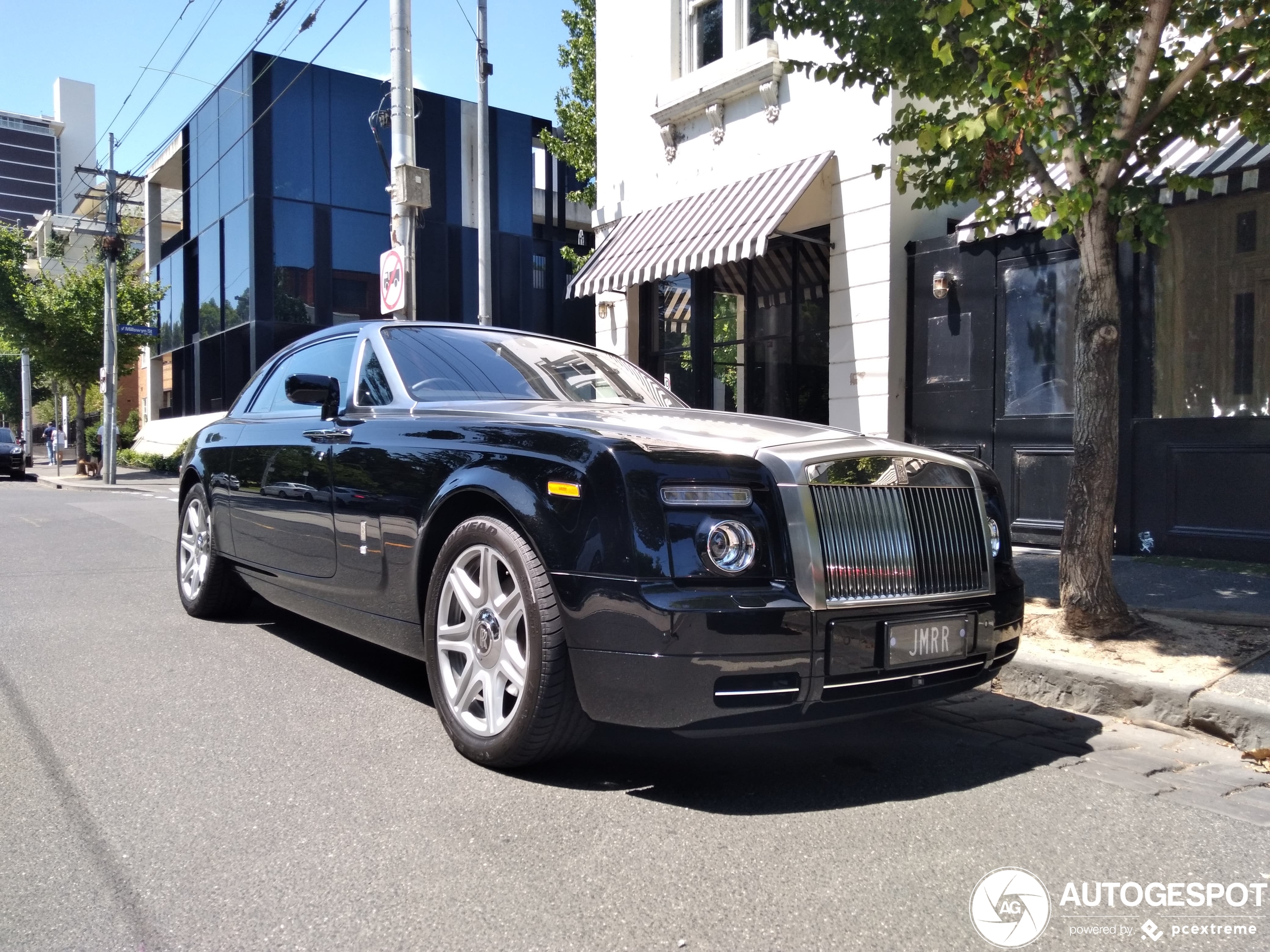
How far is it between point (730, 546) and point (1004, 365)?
21.7 feet

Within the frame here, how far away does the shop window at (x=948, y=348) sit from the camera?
905 centimetres

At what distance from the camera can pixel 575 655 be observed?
307cm

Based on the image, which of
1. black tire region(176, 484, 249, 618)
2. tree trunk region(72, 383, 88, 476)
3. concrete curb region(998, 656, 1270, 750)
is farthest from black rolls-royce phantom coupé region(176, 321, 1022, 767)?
tree trunk region(72, 383, 88, 476)

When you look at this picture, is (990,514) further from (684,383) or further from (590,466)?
(684,383)

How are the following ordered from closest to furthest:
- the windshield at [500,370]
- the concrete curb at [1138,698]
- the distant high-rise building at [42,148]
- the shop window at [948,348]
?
the concrete curb at [1138,698], the windshield at [500,370], the shop window at [948,348], the distant high-rise building at [42,148]

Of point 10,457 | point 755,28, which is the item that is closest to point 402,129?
point 755,28

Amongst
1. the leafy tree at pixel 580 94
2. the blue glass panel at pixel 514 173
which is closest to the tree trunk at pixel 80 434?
the blue glass panel at pixel 514 173

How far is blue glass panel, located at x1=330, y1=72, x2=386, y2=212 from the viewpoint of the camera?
80.4ft

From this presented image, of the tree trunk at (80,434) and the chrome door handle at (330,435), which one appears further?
the tree trunk at (80,434)

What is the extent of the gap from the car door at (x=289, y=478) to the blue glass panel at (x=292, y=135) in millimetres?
20222

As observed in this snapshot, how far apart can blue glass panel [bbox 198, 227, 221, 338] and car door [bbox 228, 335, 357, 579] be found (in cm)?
2282

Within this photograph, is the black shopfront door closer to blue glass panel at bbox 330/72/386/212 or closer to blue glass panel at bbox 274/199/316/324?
blue glass panel at bbox 274/199/316/324

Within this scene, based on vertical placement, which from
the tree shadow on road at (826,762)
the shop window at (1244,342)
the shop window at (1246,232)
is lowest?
the tree shadow on road at (826,762)

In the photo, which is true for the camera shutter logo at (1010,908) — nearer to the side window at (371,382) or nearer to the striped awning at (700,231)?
the side window at (371,382)
